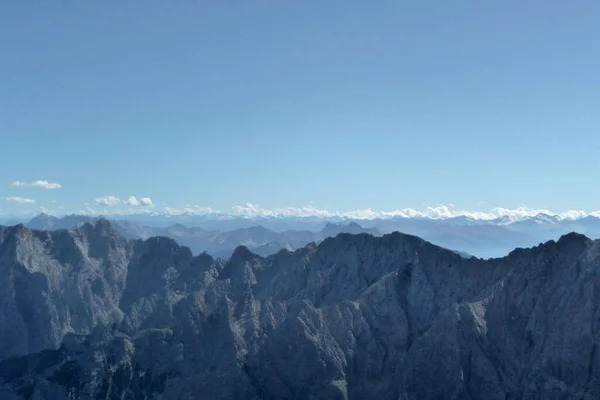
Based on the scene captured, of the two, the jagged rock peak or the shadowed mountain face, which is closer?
the shadowed mountain face

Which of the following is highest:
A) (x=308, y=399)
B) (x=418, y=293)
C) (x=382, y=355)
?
(x=418, y=293)

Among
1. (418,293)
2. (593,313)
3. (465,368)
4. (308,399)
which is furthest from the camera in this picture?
(418,293)

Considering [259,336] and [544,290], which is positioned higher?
[544,290]

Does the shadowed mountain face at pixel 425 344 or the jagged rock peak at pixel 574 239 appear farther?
the jagged rock peak at pixel 574 239

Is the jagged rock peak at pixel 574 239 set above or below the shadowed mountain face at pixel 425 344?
above

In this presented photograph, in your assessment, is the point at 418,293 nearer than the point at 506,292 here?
No

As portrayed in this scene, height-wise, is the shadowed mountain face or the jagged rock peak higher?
the jagged rock peak

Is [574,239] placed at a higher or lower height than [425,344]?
higher

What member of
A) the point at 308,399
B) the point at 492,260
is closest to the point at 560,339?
the point at 492,260

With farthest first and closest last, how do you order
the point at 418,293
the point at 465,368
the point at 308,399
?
the point at 418,293
the point at 308,399
the point at 465,368

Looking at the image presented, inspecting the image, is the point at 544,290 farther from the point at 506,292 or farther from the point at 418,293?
the point at 418,293

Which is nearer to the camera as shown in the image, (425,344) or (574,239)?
(574,239)
